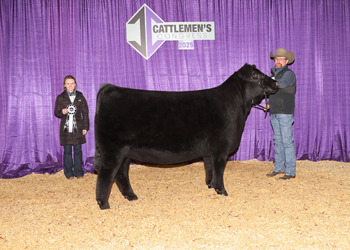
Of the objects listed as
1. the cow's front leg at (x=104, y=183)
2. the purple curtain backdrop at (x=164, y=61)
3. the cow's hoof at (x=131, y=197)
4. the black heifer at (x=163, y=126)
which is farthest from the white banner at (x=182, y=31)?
the cow's front leg at (x=104, y=183)

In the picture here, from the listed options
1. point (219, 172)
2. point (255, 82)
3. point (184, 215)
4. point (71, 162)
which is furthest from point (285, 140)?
point (71, 162)

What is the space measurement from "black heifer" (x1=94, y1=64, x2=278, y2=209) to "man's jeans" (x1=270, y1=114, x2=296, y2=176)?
1012mm

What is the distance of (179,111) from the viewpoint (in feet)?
10.8

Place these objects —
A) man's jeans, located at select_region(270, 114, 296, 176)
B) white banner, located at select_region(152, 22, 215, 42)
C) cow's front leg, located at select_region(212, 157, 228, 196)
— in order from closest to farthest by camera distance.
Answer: cow's front leg, located at select_region(212, 157, 228, 196), man's jeans, located at select_region(270, 114, 296, 176), white banner, located at select_region(152, 22, 215, 42)

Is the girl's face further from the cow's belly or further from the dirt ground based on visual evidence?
the cow's belly

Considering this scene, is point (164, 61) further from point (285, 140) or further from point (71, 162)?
point (285, 140)

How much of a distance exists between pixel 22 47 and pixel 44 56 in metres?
0.41

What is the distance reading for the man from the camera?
172 inches

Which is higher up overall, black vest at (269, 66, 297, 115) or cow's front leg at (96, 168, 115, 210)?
black vest at (269, 66, 297, 115)

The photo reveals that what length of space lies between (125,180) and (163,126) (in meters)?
0.92

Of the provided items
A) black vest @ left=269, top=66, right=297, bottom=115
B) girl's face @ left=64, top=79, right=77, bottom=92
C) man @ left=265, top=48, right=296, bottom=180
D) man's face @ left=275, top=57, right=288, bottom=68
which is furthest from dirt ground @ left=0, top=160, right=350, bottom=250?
man's face @ left=275, top=57, right=288, bottom=68

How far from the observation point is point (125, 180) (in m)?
3.60

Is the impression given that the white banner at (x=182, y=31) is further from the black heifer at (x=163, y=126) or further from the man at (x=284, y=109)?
the black heifer at (x=163, y=126)

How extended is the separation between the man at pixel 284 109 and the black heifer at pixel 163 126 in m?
0.80
